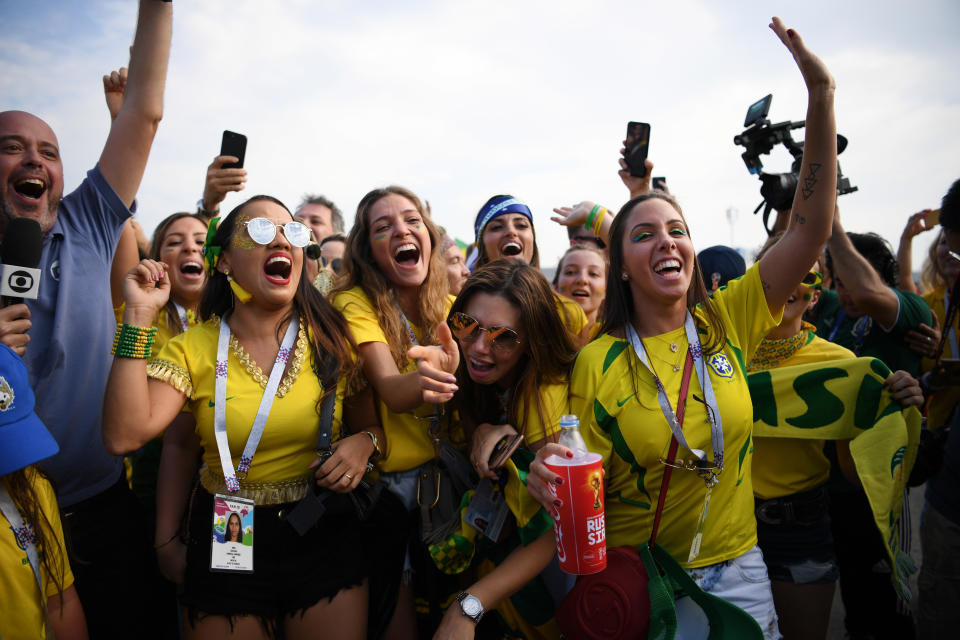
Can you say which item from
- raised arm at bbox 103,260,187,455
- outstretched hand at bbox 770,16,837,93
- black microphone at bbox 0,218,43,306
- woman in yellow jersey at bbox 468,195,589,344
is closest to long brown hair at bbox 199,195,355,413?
raised arm at bbox 103,260,187,455

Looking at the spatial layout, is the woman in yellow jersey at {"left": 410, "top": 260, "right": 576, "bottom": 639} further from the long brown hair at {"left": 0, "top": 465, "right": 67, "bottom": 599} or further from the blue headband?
the long brown hair at {"left": 0, "top": 465, "right": 67, "bottom": 599}

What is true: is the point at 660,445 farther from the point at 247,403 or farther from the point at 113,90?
the point at 113,90

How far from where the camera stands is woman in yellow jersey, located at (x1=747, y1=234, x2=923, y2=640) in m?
2.68

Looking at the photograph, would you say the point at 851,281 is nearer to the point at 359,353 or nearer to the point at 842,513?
the point at 842,513

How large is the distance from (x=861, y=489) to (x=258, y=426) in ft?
11.8

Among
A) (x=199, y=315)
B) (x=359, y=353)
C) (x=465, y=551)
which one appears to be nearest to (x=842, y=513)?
(x=465, y=551)

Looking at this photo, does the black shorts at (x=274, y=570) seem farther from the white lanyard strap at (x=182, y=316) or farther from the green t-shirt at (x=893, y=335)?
the green t-shirt at (x=893, y=335)

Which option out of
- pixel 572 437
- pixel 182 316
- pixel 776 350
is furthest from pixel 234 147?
pixel 776 350

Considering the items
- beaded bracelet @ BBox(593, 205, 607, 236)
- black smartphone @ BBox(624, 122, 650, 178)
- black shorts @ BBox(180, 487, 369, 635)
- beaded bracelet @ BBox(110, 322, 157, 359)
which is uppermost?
black smartphone @ BBox(624, 122, 650, 178)

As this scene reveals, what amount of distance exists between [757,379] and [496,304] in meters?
1.52

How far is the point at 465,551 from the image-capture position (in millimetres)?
2455

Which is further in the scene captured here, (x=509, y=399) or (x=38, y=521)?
(x=509, y=399)

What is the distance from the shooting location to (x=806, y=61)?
241 cm

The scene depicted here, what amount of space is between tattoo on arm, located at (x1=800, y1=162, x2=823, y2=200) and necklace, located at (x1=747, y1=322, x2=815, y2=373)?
101 centimetres
